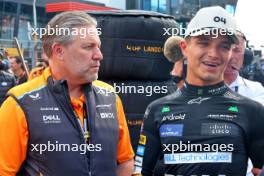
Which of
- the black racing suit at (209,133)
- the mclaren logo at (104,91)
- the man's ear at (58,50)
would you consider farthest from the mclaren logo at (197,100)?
the man's ear at (58,50)

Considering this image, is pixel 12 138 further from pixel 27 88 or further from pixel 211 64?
pixel 211 64

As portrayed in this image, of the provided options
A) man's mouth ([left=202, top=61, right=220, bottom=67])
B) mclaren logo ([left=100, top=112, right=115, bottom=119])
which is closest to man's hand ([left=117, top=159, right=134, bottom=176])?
mclaren logo ([left=100, top=112, right=115, bottom=119])

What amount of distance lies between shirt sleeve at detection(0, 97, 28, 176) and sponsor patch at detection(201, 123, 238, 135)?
→ 32.2 inches

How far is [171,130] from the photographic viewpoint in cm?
202

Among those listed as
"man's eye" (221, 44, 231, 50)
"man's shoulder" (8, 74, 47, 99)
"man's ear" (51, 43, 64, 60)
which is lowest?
"man's shoulder" (8, 74, 47, 99)

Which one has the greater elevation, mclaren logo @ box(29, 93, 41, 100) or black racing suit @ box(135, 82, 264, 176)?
mclaren logo @ box(29, 93, 41, 100)

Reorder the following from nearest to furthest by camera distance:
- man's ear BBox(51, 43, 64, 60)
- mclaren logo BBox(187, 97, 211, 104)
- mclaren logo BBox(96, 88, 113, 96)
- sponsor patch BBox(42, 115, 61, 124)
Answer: mclaren logo BBox(187, 97, 211, 104) < sponsor patch BBox(42, 115, 61, 124) < man's ear BBox(51, 43, 64, 60) < mclaren logo BBox(96, 88, 113, 96)

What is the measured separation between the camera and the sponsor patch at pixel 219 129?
1.95 m

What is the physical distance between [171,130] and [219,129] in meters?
0.21

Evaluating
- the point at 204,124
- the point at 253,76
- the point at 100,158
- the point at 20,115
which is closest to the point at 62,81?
the point at 20,115

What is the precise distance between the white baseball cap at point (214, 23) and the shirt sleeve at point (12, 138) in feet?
2.91

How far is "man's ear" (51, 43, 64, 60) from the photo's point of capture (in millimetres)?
2264

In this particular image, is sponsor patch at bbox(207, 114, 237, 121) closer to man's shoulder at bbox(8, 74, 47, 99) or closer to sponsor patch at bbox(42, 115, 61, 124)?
sponsor patch at bbox(42, 115, 61, 124)

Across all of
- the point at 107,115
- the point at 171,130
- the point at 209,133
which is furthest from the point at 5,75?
the point at 209,133
